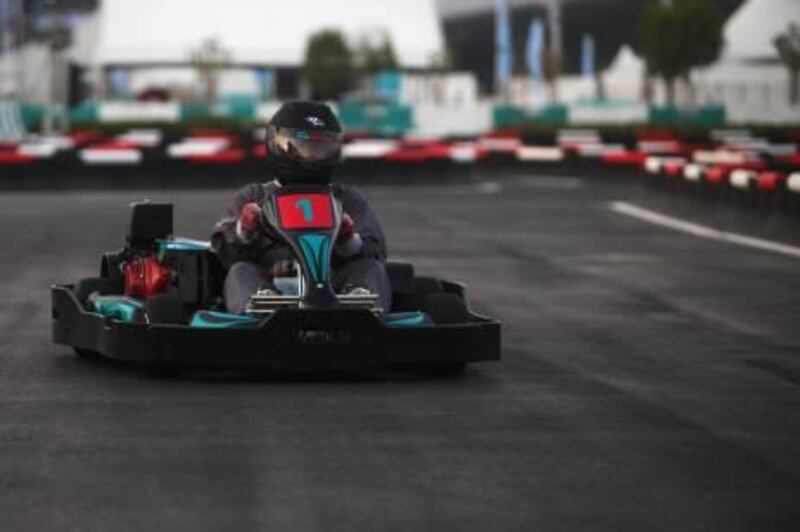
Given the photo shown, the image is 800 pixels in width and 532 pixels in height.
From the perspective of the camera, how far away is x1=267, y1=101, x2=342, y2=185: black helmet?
38.0 feet

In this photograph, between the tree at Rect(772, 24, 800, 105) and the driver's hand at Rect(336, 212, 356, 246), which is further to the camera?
the tree at Rect(772, 24, 800, 105)

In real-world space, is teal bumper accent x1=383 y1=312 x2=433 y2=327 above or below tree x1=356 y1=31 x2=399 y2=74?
above

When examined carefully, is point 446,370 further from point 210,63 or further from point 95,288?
point 210,63

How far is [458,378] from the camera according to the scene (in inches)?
439

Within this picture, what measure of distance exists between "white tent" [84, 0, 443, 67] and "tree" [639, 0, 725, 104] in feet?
114

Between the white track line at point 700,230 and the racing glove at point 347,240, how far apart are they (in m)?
10.8

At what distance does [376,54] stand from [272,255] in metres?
90.1

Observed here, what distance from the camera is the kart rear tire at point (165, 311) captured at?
10.9 m

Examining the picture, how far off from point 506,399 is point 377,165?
29246 millimetres

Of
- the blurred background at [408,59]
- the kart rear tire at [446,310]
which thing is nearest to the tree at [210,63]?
the blurred background at [408,59]

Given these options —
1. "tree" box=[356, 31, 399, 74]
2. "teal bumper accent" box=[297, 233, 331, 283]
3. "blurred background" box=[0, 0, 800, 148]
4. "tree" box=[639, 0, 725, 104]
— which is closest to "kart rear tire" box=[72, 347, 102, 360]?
"teal bumper accent" box=[297, 233, 331, 283]

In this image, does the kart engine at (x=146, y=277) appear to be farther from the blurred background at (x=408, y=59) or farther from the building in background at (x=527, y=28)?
the building in background at (x=527, y=28)

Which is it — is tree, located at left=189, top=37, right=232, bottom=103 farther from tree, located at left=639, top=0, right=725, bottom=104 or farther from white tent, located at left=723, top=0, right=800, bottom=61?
tree, located at left=639, top=0, right=725, bottom=104

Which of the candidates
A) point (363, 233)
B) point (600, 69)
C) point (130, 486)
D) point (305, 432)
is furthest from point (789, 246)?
point (600, 69)
